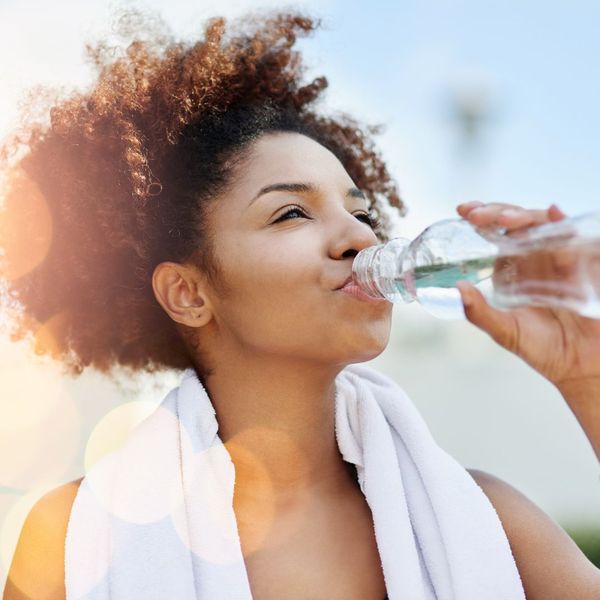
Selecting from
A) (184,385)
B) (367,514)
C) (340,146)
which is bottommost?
(367,514)

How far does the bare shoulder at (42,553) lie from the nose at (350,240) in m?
1.01

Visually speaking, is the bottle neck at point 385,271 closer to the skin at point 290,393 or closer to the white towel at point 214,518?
the skin at point 290,393

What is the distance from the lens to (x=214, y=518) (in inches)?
81.0

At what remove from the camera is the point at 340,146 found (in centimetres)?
293

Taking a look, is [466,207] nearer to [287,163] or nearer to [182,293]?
[287,163]

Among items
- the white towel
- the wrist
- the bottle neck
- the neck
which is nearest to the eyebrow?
the bottle neck

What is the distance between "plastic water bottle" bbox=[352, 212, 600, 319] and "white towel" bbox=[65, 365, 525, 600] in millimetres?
562

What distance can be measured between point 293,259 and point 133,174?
67 cm

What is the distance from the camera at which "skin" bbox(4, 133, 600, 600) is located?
6.66 ft

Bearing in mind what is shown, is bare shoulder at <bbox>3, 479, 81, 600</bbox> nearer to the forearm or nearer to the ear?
the ear

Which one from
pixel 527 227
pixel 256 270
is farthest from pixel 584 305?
pixel 256 270

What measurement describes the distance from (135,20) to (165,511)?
1660 millimetres

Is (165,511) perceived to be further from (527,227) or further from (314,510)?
(527,227)

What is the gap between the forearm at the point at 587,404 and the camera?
1.64 metres
